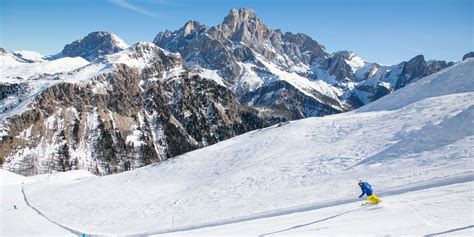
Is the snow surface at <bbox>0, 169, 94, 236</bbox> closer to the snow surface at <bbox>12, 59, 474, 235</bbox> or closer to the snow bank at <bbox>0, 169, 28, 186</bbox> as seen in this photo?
the snow surface at <bbox>12, 59, 474, 235</bbox>

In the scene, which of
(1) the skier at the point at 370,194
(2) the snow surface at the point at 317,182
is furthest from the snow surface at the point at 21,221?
(1) the skier at the point at 370,194

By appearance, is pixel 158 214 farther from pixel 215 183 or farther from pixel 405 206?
pixel 405 206

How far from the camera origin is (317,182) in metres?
34.2

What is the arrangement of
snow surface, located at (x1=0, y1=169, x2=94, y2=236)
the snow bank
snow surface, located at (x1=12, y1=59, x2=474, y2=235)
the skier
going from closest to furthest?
snow surface, located at (x1=12, y1=59, x2=474, y2=235) → the skier → snow surface, located at (x1=0, y1=169, x2=94, y2=236) → the snow bank

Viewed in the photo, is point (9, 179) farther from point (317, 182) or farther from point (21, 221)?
point (317, 182)

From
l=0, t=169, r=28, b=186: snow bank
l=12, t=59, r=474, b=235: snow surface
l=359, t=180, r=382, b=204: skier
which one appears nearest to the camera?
l=12, t=59, r=474, b=235: snow surface

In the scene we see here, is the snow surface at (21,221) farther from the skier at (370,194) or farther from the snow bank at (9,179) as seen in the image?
the skier at (370,194)

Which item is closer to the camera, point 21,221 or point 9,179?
point 21,221

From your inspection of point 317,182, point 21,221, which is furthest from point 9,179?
point 317,182

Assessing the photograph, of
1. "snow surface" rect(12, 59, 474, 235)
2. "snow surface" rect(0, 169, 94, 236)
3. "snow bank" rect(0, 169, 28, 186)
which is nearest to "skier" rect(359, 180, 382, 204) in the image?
"snow surface" rect(12, 59, 474, 235)

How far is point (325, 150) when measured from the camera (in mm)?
43344

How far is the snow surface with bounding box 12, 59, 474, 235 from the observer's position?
21.6 metres

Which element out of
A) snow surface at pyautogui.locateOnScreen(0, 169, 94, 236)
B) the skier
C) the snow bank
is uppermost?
the snow bank

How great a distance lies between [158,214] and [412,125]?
2720 centimetres
